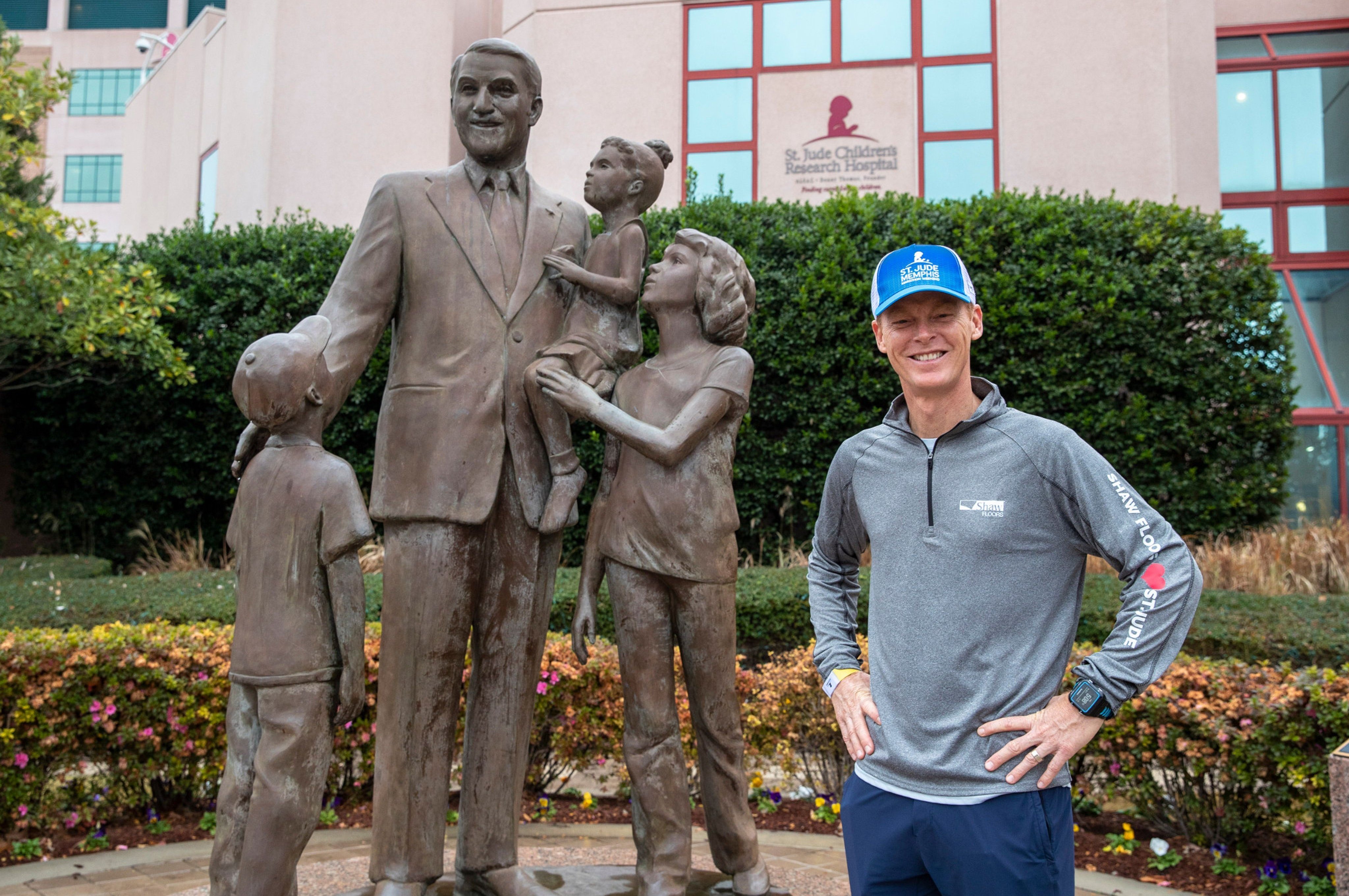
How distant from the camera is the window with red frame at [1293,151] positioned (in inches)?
576

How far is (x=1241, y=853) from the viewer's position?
4605 mm

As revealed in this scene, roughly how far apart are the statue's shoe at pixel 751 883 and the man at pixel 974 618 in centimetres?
120

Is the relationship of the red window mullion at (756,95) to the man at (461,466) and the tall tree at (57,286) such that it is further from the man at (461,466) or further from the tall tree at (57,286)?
the man at (461,466)

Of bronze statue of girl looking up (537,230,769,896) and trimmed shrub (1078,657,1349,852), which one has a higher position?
bronze statue of girl looking up (537,230,769,896)

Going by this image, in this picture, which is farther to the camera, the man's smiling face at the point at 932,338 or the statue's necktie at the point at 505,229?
the statue's necktie at the point at 505,229

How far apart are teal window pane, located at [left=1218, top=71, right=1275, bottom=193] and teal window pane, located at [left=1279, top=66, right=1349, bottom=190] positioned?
16cm

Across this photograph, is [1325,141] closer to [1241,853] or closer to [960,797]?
[1241,853]

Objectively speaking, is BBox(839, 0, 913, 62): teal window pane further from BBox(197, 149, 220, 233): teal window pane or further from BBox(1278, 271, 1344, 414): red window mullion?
BBox(197, 149, 220, 233): teal window pane

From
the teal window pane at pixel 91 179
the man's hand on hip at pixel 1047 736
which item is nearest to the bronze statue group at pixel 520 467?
the man's hand on hip at pixel 1047 736

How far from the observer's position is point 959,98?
40.6ft

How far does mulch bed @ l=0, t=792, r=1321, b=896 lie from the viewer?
4.47 m

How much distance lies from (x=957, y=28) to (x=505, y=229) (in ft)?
36.3

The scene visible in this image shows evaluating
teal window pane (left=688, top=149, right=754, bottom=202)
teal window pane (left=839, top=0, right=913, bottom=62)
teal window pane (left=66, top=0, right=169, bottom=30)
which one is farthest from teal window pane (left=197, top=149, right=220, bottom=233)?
teal window pane (left=66, top=0, right=169, bottom=30)

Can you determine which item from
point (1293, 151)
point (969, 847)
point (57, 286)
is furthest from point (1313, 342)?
point (57, 286)
